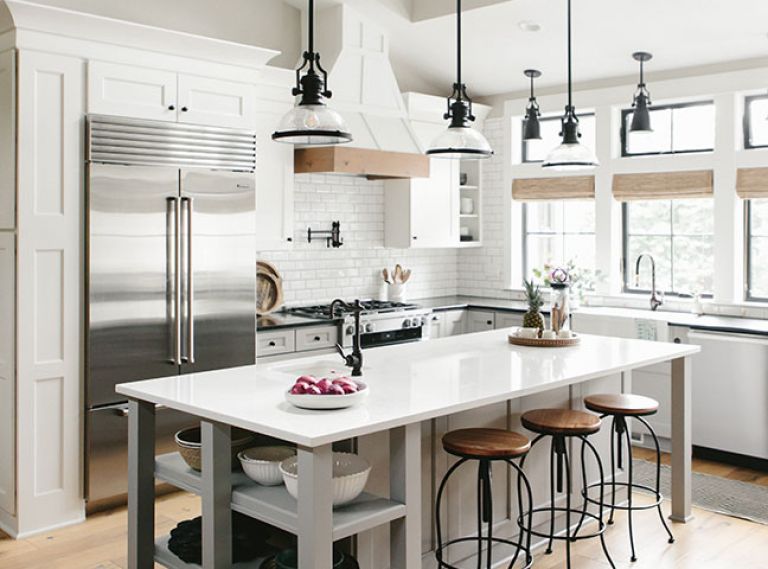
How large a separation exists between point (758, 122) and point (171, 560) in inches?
211

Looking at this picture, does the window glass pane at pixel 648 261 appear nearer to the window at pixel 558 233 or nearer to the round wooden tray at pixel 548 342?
the window at pixel 558 233

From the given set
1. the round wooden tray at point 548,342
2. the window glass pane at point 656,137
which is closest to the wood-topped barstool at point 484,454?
the round wooden tray at point 548,342

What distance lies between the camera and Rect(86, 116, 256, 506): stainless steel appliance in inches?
193

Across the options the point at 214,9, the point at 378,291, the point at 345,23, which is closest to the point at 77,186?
the point at 214,9

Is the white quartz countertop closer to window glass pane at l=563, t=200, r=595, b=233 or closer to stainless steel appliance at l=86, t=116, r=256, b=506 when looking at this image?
stainless steel appliance at l=86, t=116, r=256, b=506

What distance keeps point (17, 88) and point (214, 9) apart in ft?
6.36

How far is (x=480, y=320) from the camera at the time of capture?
25.0 ft

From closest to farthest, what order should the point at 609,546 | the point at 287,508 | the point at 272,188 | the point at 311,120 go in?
the point at 287,508, the point at 311,120, the point at 609,546, the point at 272,188

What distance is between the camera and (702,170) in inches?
264

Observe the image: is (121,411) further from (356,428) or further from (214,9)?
(214,9)

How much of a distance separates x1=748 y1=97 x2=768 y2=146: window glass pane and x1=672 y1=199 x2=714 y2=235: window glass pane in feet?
1.95

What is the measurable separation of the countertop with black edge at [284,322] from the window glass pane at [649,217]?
2.84 m

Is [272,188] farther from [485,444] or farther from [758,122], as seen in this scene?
[758,122]

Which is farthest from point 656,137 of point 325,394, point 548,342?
point 325,394
